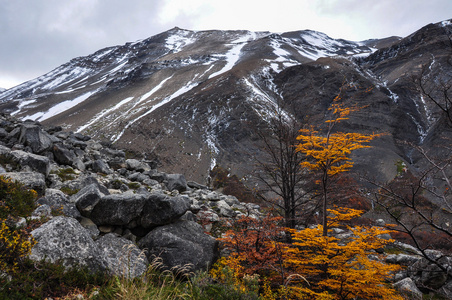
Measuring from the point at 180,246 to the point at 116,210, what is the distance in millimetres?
1861

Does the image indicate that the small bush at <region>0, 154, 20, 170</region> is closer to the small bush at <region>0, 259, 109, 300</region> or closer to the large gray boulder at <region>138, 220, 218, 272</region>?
the large gray boulder at <region>138, 220, 218, 272</region>

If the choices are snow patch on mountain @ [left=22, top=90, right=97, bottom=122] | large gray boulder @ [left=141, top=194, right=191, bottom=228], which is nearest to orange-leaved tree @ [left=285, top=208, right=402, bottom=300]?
large gray boulder @ [left=141, top=194, right=191, bottom=228]

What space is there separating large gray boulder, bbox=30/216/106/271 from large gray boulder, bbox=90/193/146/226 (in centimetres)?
195

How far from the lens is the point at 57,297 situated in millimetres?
3045

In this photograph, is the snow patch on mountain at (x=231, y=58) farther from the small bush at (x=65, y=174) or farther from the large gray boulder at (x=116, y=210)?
the large gray boulder at (x=116, y=210)

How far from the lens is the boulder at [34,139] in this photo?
11.4 m

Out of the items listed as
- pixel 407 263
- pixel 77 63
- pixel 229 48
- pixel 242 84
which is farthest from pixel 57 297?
pixel 77 63

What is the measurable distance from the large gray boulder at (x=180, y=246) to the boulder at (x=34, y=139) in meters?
8.32

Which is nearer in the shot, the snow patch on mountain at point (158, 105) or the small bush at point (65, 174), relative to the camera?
the small bush at point (65, 174)

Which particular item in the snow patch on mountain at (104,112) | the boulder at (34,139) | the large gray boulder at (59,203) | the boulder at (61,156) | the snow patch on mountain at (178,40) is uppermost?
the snow patch on mountain at (178,40)

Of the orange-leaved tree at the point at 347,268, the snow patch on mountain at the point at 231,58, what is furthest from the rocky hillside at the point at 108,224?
the snow patch on mountain at the point at 231,58

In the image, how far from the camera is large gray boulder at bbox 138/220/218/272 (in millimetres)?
6223

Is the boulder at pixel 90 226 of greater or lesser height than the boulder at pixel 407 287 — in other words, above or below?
above

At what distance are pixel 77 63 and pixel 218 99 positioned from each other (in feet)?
518
